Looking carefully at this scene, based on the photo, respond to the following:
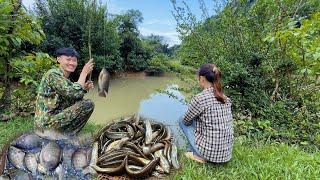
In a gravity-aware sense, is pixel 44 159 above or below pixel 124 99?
above

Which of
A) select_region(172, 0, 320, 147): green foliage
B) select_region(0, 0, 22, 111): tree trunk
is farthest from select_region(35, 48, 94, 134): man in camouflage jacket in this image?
select_region(172, 0, 320, 147): green foliage

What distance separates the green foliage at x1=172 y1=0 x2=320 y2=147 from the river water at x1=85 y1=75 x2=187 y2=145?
1.06 meters

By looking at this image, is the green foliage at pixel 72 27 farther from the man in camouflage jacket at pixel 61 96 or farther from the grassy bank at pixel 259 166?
the grassy bank at pixel 259 166

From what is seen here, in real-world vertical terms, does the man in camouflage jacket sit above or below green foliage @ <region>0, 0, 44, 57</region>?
below

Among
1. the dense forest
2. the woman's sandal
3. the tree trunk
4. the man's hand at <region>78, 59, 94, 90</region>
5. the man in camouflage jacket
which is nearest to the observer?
the woman's sandal

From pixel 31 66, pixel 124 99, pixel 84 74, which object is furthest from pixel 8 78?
pixel 124 99

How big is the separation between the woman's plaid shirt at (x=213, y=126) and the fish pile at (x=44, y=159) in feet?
3.68

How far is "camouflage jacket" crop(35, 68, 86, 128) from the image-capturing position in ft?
11.4

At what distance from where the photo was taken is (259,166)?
3254 millimetres

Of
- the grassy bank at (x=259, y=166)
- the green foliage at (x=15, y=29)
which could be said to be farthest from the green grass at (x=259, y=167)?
the green foliage at (x=15, y=29)

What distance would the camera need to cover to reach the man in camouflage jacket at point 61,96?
3498 mm

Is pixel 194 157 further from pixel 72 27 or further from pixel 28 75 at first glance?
pixel 72 27

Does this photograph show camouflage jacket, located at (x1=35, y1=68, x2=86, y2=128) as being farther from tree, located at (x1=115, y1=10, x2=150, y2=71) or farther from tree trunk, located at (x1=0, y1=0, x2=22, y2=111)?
tree, located at (x1=115, y1=10, x2=150, y2=71)

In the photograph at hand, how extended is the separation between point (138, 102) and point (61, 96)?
380 inches
